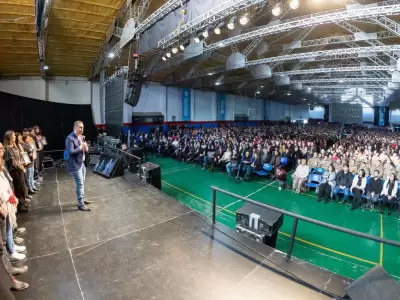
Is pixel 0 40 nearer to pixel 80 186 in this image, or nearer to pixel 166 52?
pixel 166 52

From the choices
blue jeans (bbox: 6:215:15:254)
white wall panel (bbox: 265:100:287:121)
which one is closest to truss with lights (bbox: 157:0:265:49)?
blue jeans (bbox: 6:215:15:254)

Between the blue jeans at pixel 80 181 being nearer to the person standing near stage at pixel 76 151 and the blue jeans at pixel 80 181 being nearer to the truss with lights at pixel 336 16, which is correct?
the person standing near stage at pixel 76 151

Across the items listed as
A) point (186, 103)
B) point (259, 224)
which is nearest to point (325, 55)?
point (259, 224)

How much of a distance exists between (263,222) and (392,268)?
2578mm

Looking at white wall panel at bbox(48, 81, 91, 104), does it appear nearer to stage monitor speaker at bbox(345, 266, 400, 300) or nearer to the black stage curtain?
the black stage curtain

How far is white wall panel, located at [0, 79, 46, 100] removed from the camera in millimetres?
14688

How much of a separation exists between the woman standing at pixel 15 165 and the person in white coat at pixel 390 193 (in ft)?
29.3

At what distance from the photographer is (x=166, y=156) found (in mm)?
15148

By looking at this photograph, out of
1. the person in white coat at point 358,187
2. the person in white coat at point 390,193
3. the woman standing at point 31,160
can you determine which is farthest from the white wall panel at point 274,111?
the woman standing at point 31,160

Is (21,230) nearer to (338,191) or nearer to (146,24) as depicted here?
(146,24)

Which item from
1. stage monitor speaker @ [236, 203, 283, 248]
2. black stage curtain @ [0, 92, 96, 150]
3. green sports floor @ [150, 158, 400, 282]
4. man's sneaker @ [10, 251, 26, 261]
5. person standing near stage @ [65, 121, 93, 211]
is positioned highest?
black stage curtain @ [0, 92, 96, 150]

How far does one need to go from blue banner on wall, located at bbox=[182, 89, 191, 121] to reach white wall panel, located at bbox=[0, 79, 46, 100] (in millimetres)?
12182

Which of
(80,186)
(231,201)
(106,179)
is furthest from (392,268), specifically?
(106,179)

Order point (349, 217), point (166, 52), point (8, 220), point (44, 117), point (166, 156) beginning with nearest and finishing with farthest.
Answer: point (8, 220), point (349, 217), point (166, 52), point (44, 117), point (166, 156)
